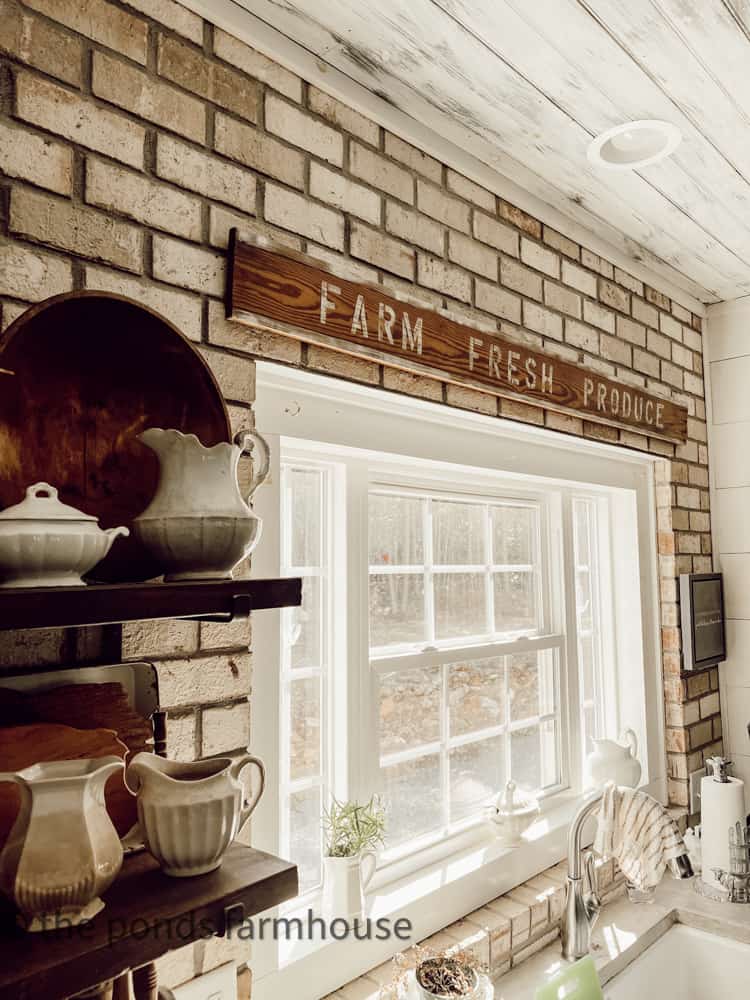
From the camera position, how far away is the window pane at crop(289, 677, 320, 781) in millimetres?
1532

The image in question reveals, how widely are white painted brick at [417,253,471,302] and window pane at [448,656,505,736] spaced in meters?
0.94

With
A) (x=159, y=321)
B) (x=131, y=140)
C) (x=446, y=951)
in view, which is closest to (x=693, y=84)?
(x=131, y=140)

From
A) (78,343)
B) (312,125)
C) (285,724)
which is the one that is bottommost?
(285,724)

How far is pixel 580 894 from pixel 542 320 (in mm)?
1432

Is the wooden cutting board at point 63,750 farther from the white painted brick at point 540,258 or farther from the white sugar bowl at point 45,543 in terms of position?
the white painted brick at point 540,258

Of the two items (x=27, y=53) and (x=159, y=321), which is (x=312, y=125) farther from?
(x=159, y=321)

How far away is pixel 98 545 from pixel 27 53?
2.32ft

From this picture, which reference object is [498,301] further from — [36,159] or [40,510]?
[40,510]

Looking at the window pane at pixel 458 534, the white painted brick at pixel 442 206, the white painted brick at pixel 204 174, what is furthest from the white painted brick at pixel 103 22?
the window pane at pixel 458 534

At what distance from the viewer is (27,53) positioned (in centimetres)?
97

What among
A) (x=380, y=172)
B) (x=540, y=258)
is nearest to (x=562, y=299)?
(x=540, y=258)

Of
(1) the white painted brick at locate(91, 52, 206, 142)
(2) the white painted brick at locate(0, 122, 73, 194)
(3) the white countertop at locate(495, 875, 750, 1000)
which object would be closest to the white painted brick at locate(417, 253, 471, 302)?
(1) the white painted brick at locate(91, 52, 206, 142)

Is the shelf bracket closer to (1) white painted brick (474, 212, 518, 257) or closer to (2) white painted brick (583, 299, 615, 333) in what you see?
(1) white painted brick (474, 212, 518, 257)

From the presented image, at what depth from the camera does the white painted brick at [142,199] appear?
103 cm
